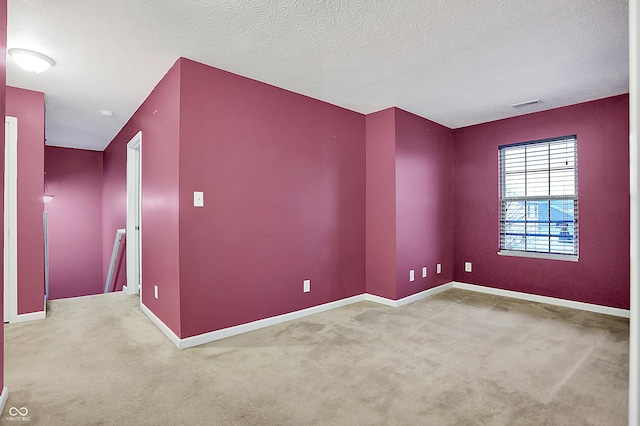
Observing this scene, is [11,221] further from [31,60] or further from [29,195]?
[31,60]

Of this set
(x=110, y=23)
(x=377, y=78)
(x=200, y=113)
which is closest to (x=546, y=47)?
(x=377, y=78)

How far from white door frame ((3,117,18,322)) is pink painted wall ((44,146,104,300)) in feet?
11.1

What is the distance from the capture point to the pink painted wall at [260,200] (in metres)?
2.83

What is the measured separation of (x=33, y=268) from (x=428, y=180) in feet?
15.5

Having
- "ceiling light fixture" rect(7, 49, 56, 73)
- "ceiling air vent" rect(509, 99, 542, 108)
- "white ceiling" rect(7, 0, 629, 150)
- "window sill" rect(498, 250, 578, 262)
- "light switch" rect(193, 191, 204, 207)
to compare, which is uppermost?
"white ceiling" rect(7, 0, 629, 150)

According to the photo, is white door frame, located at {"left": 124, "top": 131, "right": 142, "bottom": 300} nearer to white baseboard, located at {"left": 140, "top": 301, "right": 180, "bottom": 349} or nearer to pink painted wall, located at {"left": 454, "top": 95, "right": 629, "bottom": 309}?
white baseboard, located at {"left": 140, "top": 301, "right": 180, "bottom": 349}

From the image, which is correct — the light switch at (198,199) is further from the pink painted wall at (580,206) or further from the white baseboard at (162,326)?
the pink painted wall at (580,206)

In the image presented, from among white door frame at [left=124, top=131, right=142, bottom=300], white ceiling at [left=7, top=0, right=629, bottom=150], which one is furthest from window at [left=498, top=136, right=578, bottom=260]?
white door frame at [left=124, top=131, right=142, bottom=300]

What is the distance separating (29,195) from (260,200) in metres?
2.47

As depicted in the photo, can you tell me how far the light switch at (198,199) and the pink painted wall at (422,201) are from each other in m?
2.27

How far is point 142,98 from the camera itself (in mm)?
3695

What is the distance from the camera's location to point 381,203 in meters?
4.16

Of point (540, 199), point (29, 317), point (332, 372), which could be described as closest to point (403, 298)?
point (332, 372)

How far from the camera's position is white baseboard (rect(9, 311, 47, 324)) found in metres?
3.34
